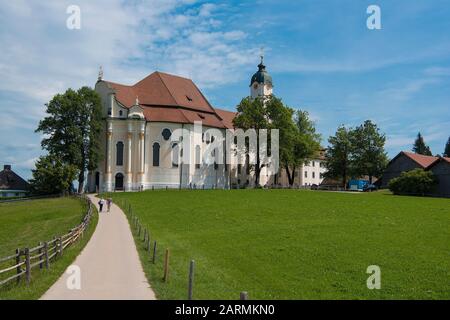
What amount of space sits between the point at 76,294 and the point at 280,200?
3446cm

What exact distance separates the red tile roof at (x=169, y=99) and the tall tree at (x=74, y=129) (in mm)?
5748

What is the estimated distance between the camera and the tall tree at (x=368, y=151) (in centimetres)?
8119

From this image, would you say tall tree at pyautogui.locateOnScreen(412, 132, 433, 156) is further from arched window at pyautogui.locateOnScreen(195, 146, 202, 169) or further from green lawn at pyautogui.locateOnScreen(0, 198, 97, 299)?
green lawn at pyautogui.locateOnScreen(0, 198, 97, 299)

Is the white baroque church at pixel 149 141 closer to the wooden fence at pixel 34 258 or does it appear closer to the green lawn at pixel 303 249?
the green lawn at pixel 303 249

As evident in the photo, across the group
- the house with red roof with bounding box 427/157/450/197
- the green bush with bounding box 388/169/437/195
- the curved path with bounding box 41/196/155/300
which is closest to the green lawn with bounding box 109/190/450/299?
the curved path with bounding box 41/196/155/300

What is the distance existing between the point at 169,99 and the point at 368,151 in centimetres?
3592

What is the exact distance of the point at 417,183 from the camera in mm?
57656

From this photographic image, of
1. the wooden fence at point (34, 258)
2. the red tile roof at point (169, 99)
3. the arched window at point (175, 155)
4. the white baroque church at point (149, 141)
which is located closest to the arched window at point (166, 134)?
the white baroque church at point (149, 141)

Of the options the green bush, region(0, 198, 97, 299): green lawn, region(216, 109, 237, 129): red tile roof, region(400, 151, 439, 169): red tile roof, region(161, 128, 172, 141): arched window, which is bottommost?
region(0, 198, 97, 299): green lawn

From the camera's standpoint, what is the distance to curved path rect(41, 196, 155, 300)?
41.3ft

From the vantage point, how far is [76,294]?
12.6 m

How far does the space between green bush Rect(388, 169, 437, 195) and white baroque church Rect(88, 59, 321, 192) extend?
28.4 m

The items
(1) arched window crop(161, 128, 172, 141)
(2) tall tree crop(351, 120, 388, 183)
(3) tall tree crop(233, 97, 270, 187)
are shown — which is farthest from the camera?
(2) tall tree crop(351, 120, 388, 183)
